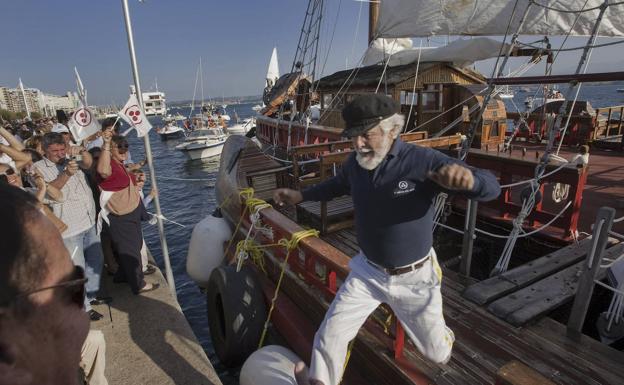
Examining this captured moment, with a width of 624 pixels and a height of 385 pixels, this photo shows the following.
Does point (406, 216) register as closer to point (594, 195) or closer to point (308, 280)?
point (308, 280)

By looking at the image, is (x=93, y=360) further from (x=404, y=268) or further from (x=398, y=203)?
(x=398, y=203)

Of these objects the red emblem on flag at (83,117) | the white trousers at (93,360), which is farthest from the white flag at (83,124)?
the white trousers at (93,360)

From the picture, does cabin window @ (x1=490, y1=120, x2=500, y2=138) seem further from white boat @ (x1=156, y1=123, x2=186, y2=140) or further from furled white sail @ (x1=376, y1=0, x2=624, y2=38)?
white boat @ (x1=156, y1=123, x2=186, y2=140)

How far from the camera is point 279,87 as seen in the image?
19.1 m

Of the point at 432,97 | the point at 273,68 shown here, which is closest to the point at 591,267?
the point at 432,97

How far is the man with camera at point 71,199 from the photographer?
3.81 metres

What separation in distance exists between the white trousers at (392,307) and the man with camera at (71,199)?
2.82 metres

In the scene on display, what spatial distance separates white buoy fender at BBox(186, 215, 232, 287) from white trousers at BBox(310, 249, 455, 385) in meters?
4.37

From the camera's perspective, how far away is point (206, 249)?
6.53 meters

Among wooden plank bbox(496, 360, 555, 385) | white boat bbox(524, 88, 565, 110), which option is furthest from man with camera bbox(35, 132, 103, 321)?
white boat bbox(524, 88, 565, 110)

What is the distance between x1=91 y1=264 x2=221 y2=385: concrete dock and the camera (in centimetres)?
347

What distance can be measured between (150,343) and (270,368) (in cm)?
147

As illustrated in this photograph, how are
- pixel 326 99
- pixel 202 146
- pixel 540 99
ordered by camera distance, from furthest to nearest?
pixel 202 146 → pixel 326 99 → pixel 540 99

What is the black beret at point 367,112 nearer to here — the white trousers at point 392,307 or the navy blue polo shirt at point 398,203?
the navy blue polo shirt at point 398,203
